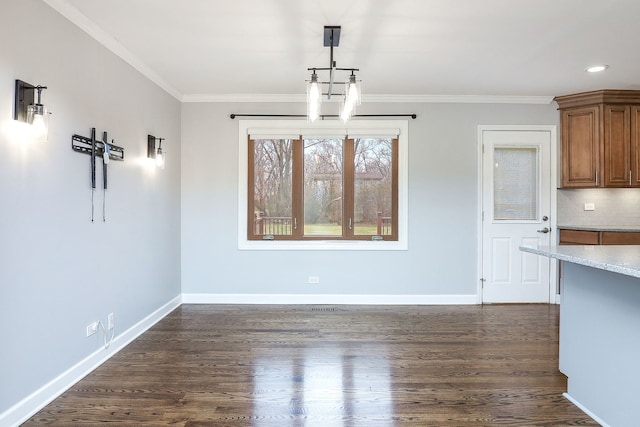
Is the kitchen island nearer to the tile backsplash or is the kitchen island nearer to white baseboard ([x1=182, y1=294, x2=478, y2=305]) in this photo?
white baseboard ([x1=182, y1=294, x2=478, y2=305])

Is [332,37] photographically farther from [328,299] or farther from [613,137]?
[613,137]

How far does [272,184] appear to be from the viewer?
178 inches

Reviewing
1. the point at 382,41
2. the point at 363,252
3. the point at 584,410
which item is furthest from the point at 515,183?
the point at 584,410

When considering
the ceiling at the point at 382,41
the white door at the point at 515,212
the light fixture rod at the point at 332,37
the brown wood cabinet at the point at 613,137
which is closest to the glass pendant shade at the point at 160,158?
the ceiling at the point at 382,41

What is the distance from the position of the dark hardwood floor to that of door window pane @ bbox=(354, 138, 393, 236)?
3.67ft

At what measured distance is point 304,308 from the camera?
4281 mm

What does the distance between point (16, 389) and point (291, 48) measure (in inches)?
117

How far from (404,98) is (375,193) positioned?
46.5 inches

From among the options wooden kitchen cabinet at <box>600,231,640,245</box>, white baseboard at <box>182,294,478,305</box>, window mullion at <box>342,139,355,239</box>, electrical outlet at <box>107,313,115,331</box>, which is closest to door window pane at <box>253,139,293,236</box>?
window mullion at <box>342,139,355,239</box>

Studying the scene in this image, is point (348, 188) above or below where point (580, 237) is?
above

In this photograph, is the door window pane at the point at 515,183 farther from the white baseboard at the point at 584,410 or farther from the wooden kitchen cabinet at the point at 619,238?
the white baseboard at the point at 584,410

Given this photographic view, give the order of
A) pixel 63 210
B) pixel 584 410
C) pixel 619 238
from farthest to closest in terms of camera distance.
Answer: pixel 619 238 < pixel 63 210 < pixel 584 410

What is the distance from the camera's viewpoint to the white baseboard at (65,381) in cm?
203

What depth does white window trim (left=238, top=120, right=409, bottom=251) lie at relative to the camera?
14.5ft
